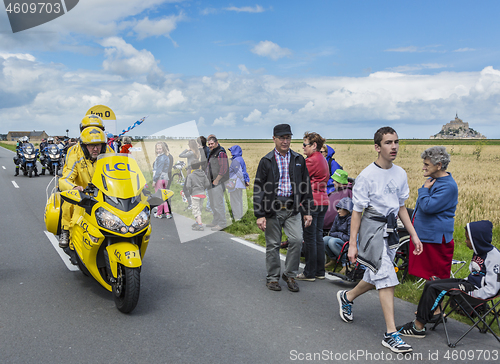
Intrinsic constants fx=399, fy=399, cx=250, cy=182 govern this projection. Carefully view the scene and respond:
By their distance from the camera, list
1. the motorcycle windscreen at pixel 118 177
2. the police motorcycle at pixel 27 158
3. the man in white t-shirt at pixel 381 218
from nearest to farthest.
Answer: the man in white t-shirt at pixel 381 218, the motorcycle windscreen at pixel 118 177, the police motorcycle at pixel 27 158

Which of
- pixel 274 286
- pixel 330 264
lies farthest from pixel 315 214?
pixel 274 286

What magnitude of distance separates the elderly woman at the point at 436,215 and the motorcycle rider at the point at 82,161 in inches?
157

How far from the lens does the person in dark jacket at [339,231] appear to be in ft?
20.1

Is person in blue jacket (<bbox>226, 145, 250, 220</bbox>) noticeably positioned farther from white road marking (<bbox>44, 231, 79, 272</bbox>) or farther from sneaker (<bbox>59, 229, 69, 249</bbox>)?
sneaker (<bbox>59, 229, 69, 249</bbox>)

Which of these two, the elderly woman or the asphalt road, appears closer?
the asphalt road

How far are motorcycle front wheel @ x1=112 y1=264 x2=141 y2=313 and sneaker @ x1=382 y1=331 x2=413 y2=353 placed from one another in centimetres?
Result: 251

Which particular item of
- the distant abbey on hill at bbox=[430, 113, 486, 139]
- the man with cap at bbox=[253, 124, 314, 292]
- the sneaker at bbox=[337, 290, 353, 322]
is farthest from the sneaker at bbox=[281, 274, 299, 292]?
the distant abbey on hill at bbox=[430, 113, 486, 139]

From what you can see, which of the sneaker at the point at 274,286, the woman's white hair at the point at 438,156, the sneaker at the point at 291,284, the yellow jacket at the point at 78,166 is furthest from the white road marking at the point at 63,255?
the woman's white hair at the point at 438,156

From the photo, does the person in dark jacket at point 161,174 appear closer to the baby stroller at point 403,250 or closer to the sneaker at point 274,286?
the sneaker at point 274,286

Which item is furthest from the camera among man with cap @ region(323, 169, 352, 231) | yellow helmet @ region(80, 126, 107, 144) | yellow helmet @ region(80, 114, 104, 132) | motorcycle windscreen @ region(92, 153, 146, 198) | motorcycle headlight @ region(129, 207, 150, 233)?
man with cap @ region(323, 169, 352, 231)

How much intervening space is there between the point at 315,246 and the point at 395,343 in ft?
6.87

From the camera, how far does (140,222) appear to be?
4.30 meters

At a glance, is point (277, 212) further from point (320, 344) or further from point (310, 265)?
point (320, 344)

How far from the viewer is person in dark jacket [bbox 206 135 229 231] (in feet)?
29.1
